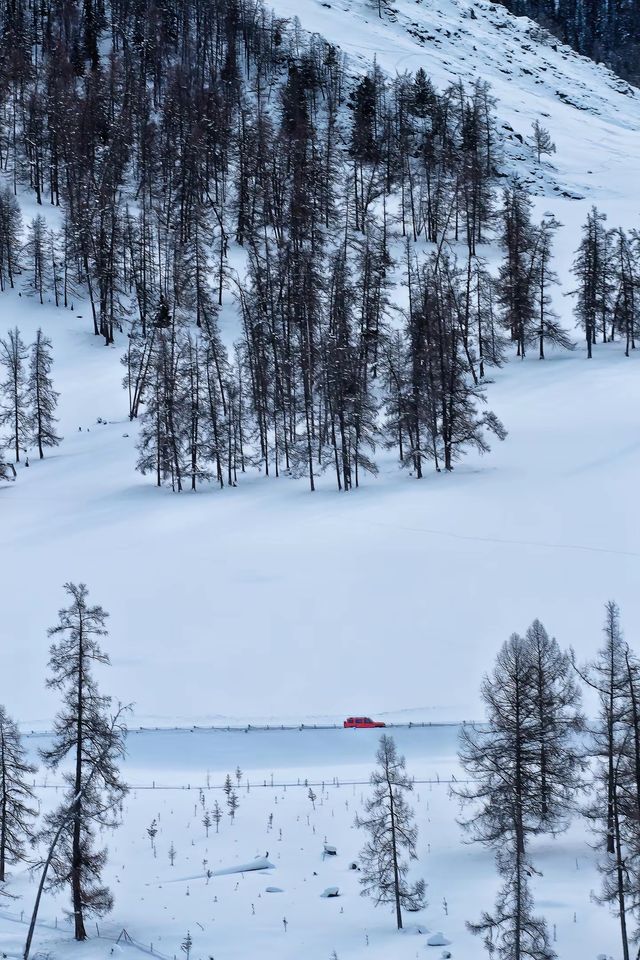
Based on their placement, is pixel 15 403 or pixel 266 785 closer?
pixel 266 785

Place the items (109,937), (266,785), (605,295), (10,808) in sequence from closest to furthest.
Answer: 1. (109,937)
2. (10,808)
3. (266,785)
4. (605,295)

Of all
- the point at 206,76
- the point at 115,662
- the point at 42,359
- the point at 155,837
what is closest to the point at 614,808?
the point at 155,837

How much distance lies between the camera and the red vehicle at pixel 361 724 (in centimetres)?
3425

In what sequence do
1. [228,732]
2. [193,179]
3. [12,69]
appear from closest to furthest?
[228,732]
[193,179]
[12,69]

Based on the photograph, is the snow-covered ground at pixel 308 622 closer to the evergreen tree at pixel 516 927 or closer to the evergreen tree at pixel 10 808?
the evergreen tree at pixel 516 927

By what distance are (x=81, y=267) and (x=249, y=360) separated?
1013 inches

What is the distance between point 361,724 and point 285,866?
25.9ft

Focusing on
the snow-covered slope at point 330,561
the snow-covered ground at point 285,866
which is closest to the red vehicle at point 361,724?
the snow-covered ground at point 285,866

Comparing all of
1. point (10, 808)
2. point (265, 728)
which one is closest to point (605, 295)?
point (265, 728)

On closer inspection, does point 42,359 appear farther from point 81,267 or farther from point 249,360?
→ point 81,267

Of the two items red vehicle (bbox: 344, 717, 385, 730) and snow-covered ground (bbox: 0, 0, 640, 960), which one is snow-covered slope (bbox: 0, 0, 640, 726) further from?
red vehicle (bbox: 344, 717, 385, 730)

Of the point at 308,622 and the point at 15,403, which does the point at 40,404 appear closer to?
the point at 15,403

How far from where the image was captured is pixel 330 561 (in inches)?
1813

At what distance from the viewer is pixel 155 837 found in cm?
2911
